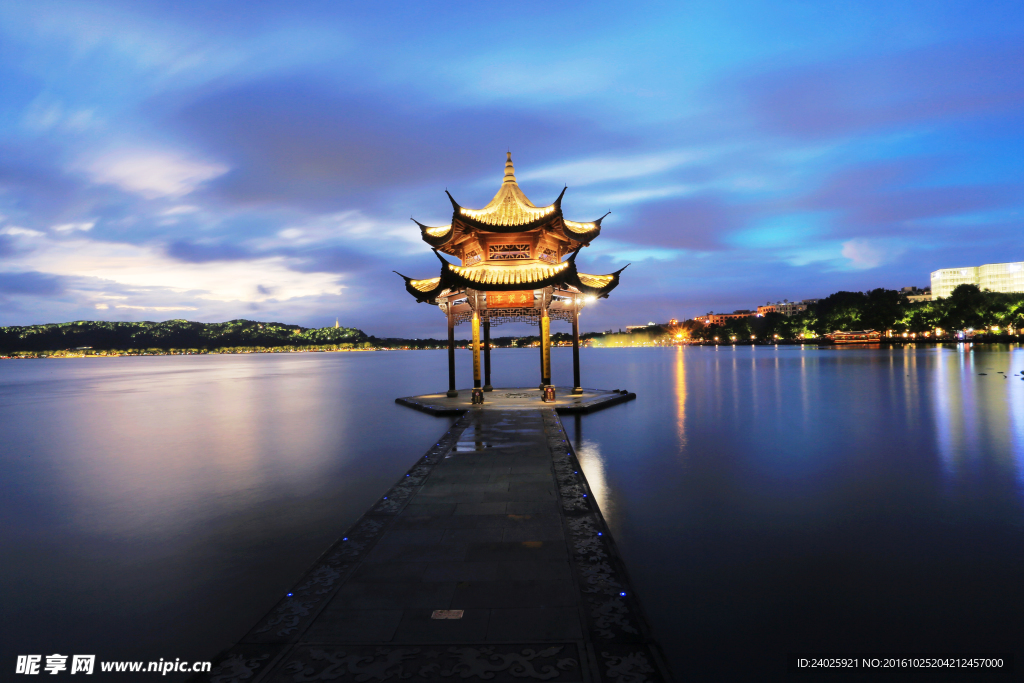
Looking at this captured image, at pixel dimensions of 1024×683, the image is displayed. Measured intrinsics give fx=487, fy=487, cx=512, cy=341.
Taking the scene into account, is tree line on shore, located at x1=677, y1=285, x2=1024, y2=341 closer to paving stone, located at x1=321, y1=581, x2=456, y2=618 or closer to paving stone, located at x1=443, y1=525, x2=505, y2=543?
paving stone, located at x1=443, y1=525, x2=505, y2=543

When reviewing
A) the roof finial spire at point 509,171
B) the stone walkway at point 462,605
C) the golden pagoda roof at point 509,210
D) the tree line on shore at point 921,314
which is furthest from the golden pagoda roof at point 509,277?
the tree line on shore at point 921,314

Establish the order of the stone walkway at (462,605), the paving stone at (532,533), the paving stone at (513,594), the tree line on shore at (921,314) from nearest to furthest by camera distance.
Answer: the stone walkway at (462,605)
the paving stone at (513,594)
the paving stone at (532,533)
the tree line on shore at (921,314)

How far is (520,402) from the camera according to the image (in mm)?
18578

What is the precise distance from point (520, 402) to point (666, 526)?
1073 cm

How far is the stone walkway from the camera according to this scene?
11.7 feet

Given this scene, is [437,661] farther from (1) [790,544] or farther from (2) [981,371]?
(2) [981,371]

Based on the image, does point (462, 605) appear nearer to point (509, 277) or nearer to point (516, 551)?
point (516, 551)

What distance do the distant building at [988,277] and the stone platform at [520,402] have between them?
492ft

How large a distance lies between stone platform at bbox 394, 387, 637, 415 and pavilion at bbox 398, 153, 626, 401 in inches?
29.8

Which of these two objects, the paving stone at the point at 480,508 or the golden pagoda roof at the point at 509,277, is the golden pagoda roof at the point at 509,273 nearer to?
the golden pagoda roof at the point at 509,277

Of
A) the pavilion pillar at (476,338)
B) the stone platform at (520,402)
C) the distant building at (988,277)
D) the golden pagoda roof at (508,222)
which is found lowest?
the stone platform at (520,402)

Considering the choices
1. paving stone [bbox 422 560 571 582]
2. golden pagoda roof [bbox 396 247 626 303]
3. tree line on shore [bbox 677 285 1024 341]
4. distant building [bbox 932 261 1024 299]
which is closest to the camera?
paving stone [bbox 422 560 571 582]

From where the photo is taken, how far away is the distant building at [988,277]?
130m

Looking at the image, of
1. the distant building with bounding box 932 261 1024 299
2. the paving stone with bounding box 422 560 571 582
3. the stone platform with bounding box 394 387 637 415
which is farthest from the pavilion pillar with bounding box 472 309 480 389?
the distant building with bounding box 932 261 1024 299
